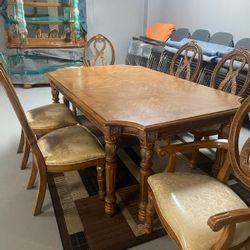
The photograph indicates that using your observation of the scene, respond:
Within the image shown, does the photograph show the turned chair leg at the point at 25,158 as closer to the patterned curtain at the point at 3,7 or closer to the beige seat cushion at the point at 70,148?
the beige seat cushion at the point at 70,148

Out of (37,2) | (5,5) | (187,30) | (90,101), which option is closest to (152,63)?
(187,30)

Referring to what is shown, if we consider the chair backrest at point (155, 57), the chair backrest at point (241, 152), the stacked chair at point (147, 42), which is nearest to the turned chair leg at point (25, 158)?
the chair backrest at point (241, 152)

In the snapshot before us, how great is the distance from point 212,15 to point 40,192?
3787mm

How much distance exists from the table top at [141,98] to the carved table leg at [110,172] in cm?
14

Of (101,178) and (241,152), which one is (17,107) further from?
(241,152)

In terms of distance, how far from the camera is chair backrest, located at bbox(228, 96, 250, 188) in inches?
44.0

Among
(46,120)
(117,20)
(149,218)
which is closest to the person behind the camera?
(149,218)

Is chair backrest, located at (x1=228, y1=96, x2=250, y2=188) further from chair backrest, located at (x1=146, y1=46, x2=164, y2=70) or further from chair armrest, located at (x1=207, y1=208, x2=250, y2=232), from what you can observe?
chair backrest, located at (x1=146, y1=46, x2=164, y2=70)

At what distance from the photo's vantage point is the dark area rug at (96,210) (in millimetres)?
1496

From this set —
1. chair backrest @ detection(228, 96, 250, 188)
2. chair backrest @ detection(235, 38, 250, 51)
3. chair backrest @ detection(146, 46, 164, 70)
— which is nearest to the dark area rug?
chair backrest @ detection(228, 96, 250, 188)

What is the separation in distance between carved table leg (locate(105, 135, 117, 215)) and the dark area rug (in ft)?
0.24

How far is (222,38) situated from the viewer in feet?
12.5

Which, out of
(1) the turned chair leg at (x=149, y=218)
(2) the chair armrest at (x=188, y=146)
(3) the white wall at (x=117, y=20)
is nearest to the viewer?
(2) the chair armrest at (x=188, y=146)

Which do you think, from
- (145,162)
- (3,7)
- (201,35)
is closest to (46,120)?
→ (145,162)
